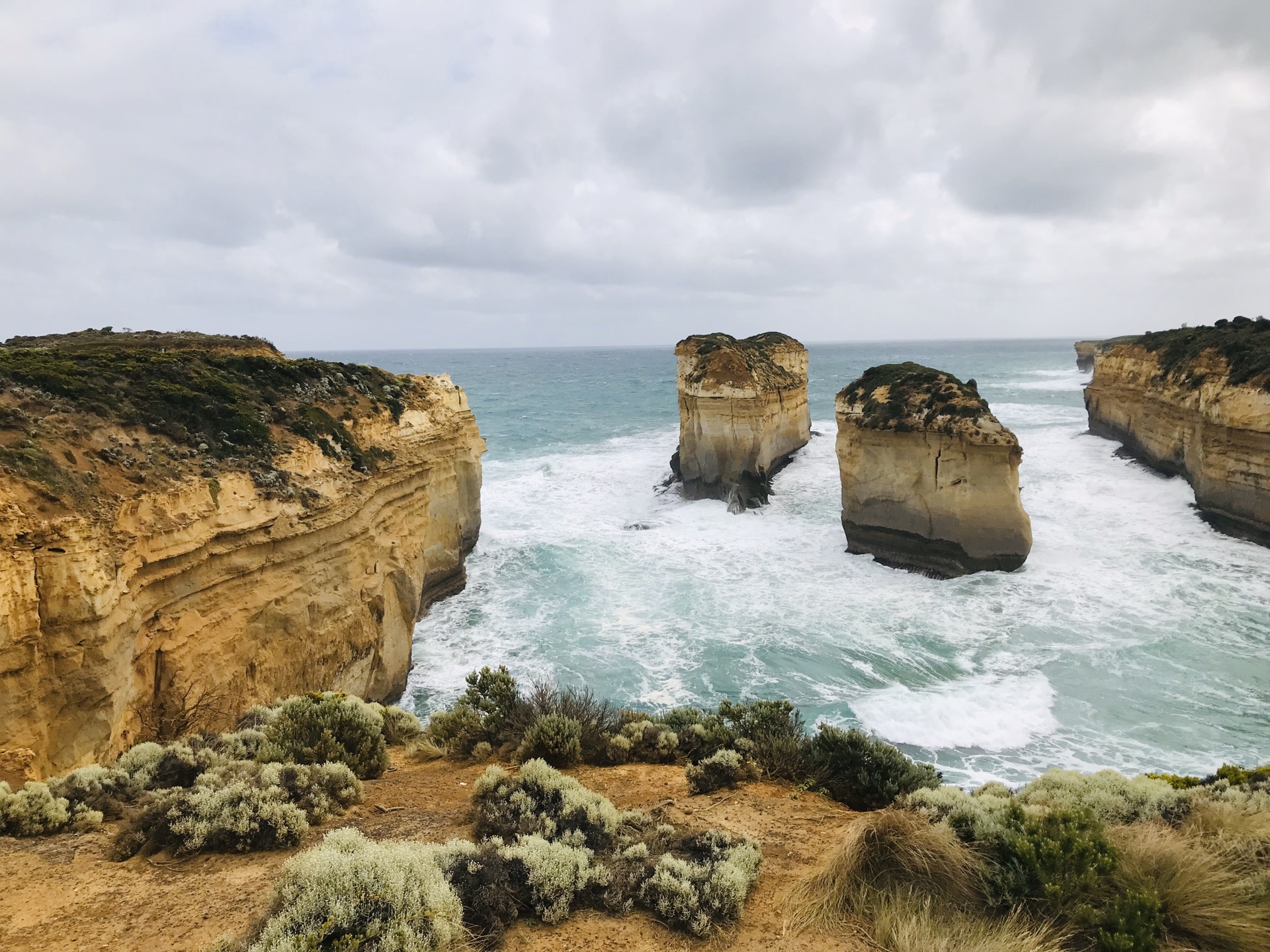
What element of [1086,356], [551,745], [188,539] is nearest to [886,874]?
[551,745]

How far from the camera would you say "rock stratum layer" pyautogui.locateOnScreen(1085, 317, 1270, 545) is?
18250 millimetres

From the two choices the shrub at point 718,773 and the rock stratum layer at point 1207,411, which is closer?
the shrub at point 718,773

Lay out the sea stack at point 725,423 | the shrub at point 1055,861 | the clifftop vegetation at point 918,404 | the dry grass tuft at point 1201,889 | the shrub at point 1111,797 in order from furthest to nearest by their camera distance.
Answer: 1. the sea stack at point 725,423
2. the clifftop vegetation at point 918,404
3. the shrub at point 1111,797
4. the shrub at point 1055,861
5. the dry grass tuft at point 1201,889

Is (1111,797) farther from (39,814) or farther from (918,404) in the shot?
(918,404)

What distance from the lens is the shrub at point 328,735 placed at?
6059 millimetres

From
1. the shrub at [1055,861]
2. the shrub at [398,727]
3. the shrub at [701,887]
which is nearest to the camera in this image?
the shrub at [1055,861]

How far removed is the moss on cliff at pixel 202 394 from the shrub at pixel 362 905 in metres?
6.10

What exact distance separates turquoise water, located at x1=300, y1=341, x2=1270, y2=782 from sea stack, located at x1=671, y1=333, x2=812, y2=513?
147 centimetres

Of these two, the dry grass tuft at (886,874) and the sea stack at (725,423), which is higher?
the sea stack at (725,423)

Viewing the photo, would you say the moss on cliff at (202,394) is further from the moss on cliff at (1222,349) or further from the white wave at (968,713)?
the moss on cliff at (1222,349)

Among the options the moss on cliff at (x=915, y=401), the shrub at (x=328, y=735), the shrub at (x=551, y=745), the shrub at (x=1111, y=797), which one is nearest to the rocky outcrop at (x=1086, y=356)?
the moss on cliff at (x=915, y=401)

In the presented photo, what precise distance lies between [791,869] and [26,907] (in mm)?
4754

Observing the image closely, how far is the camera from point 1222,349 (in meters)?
21.4

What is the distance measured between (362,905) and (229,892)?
4.31ft
